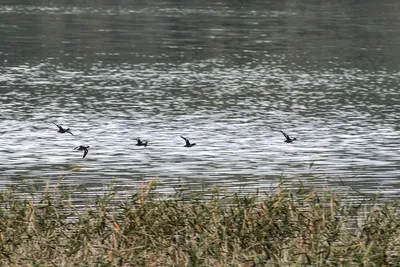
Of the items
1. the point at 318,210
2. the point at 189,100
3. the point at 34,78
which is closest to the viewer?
the point at 318,210

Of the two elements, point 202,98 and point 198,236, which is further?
point 202,98

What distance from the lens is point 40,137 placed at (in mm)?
36500

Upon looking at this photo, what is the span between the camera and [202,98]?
47.3m

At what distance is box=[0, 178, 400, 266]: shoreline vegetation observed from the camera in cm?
1535

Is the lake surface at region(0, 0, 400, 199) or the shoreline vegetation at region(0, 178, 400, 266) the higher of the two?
the shoreline vegetation at region(0, 178, 400, 266)

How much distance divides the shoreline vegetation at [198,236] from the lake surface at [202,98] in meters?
2.35

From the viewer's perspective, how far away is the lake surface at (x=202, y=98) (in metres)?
30.8

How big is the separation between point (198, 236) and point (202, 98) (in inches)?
1223

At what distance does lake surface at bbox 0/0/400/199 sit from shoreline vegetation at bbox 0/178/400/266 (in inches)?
92.7

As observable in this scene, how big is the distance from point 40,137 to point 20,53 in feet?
92.2

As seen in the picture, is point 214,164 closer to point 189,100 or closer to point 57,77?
point 189,100

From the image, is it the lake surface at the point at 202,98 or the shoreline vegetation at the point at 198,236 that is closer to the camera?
the shoreline vegetation at the point at 198,236

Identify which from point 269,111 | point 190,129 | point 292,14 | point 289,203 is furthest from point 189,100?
Result: point 292,14

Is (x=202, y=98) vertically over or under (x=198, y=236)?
under
